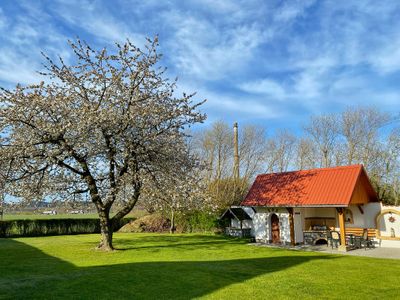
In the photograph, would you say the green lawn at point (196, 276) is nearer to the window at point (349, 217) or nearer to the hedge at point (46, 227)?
the window at point (349, 217)

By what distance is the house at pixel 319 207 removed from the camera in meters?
18.9

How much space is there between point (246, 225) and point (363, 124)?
17.9 m

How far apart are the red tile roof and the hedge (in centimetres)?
1669

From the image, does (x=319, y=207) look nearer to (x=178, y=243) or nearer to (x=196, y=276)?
(x=178, y=243)

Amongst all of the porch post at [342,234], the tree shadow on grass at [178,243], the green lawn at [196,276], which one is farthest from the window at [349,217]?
the tree shadow on grass at [178,243]

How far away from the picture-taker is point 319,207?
21.2 meters

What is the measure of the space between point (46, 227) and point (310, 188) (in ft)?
79.9

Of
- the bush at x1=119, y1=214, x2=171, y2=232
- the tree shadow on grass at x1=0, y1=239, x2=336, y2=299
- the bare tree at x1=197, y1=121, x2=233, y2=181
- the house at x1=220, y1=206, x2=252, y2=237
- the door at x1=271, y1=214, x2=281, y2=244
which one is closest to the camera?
the tree shadow on grass at x1=0, y1=239, x2=336, y2=299

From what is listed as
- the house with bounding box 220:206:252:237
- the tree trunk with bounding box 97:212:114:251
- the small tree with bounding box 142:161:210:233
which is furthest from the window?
the tree trunk with bounding box 97:212:114:251

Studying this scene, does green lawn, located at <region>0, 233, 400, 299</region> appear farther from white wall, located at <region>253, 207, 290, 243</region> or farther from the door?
the door

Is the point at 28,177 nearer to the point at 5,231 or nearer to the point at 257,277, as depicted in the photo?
the point at 257,277

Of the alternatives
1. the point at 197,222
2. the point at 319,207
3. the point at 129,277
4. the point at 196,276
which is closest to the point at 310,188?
the point at 319,207

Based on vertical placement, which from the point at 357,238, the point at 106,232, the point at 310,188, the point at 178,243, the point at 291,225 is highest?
the point at 310,188

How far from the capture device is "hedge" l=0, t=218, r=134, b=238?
1200 inches
